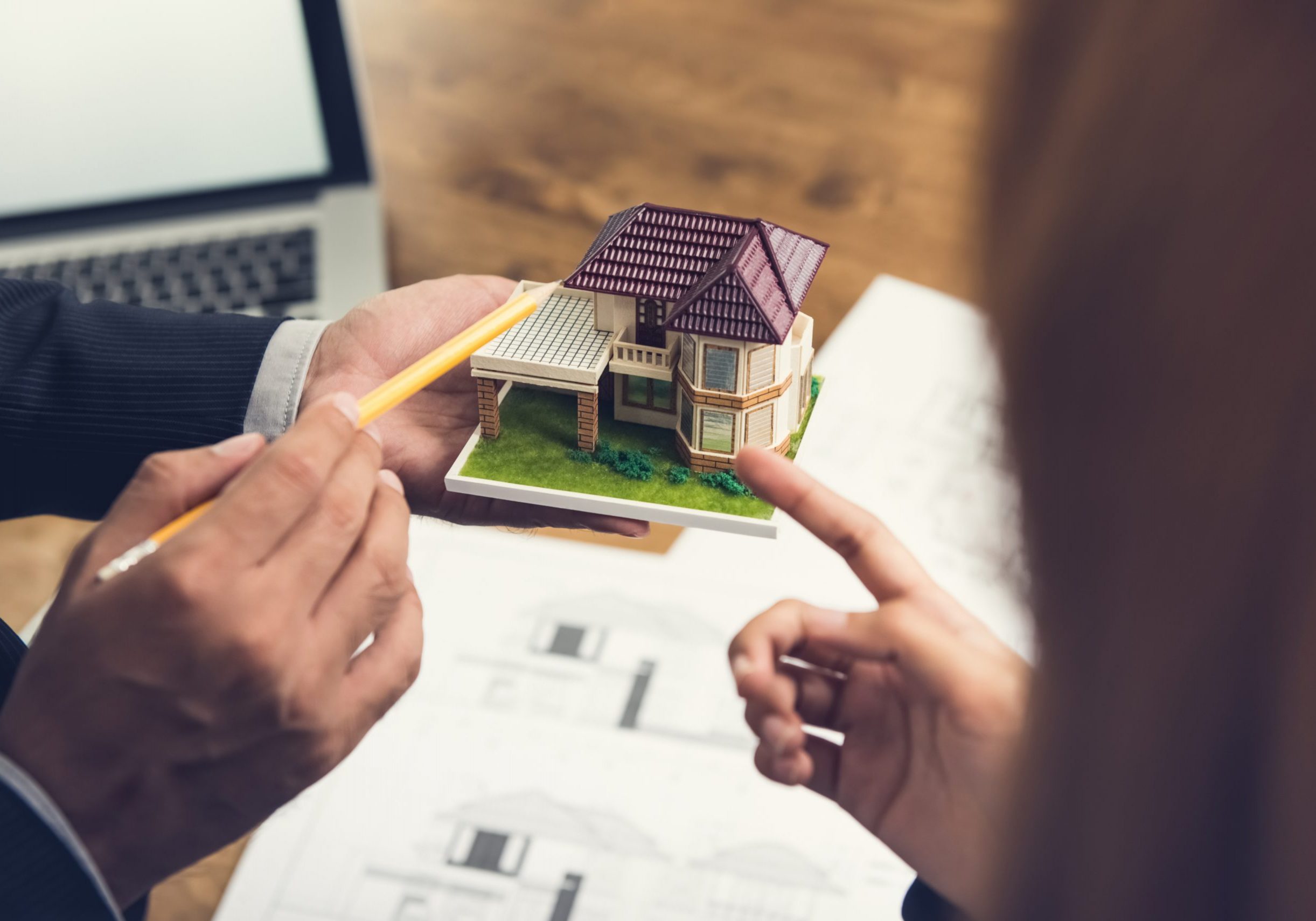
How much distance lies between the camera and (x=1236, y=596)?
0.29m

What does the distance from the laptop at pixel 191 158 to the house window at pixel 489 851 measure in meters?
0.65

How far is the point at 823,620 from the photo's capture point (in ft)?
2.45

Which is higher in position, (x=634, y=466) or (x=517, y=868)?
(x=634, y=466)

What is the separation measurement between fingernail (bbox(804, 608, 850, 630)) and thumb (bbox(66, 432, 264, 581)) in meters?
0.40

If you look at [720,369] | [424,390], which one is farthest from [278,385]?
[720,369]

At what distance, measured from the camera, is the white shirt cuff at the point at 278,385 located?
39.9 inches

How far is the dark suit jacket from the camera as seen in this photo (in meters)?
1.00

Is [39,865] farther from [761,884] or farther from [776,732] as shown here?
[761,884]

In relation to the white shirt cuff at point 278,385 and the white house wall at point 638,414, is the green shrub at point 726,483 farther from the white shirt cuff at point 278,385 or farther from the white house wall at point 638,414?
the white shirt cuff at point 278,385

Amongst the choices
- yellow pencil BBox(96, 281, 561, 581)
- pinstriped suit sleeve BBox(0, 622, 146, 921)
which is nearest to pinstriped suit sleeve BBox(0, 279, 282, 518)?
yellow pencil BBox(96, 281, 561, 581)

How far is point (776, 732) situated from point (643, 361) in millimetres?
A: 338

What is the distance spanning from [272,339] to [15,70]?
52cm

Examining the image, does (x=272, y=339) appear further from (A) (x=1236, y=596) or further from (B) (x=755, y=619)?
(A) (x=1236, y=596)

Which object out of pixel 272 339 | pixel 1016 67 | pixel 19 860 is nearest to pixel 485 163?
pixel 272 339
